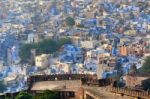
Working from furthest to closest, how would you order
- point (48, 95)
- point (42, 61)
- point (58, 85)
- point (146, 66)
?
point (42, 61) < point (146, 66) < point (58, 85) < point (48, 95)

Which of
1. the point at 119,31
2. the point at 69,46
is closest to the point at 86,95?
the point at 69,46

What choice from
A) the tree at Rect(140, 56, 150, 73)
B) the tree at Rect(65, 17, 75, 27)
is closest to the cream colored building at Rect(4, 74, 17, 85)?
the tree at Rect(140, 56, 150, 73)

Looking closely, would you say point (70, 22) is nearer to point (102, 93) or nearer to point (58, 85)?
point (58, 85)

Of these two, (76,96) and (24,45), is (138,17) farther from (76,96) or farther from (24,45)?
(76,96)

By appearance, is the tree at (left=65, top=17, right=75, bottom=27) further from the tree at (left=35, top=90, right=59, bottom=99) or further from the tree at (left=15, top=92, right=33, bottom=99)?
the tree at (left=35, top=90, right=59, bottom=99)

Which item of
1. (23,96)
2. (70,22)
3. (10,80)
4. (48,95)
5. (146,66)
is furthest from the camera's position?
(70,22)

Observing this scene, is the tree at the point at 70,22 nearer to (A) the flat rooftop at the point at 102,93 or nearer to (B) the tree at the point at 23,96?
(A) the flat rooftop at the point at 102,93

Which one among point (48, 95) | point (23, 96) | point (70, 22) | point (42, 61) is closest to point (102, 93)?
point (48, 95)

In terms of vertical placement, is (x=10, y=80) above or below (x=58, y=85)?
below
